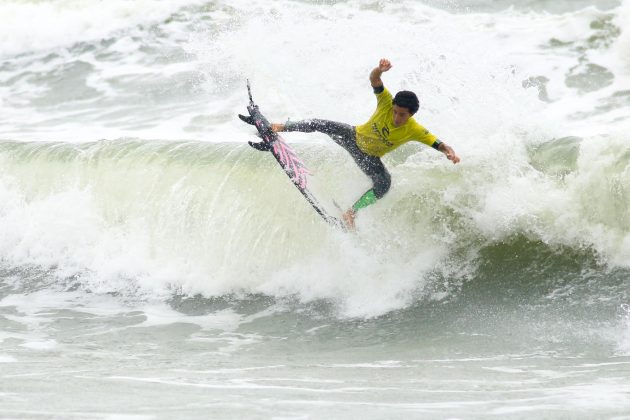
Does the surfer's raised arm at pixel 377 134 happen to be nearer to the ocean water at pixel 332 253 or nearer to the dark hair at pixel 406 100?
the dark hair at pixel 406 100

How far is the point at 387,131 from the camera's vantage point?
790cm

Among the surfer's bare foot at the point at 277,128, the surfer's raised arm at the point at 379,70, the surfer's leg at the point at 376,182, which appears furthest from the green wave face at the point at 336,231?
the surfer's raised arm at the point at 379,70

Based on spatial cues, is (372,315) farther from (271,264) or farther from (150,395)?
(150,395)

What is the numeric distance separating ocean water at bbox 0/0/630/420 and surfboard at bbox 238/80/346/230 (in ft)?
0.77

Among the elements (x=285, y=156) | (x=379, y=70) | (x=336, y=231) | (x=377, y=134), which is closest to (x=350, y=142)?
(x=377, y=134)

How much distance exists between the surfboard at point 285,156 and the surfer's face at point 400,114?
1.38 meters

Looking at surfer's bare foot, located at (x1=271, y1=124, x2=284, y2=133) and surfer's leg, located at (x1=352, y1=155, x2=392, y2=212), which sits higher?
surfer's bare foot, located at (x1=271, y1=124, x2=284, y2=133)

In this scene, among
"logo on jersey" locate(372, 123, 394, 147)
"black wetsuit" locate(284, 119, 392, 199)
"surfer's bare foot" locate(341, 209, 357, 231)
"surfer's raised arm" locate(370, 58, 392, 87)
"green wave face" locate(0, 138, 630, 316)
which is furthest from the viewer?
"surfer's bare foot" locate(341, 209, 357, 231)

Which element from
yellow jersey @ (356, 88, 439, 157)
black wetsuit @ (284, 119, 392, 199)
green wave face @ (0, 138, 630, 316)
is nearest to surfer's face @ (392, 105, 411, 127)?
yellow jersey @ (356, 88, 439, 157)

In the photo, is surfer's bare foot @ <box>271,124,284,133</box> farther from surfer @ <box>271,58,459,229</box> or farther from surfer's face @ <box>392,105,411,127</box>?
surfer's face @ <box>392,105,411,127</box>

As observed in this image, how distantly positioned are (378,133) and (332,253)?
1.44 meters

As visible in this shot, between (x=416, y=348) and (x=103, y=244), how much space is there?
15.5 feet

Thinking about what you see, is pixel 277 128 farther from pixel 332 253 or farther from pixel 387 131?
pixel 332 253

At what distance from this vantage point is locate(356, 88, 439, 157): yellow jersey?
7.78m
